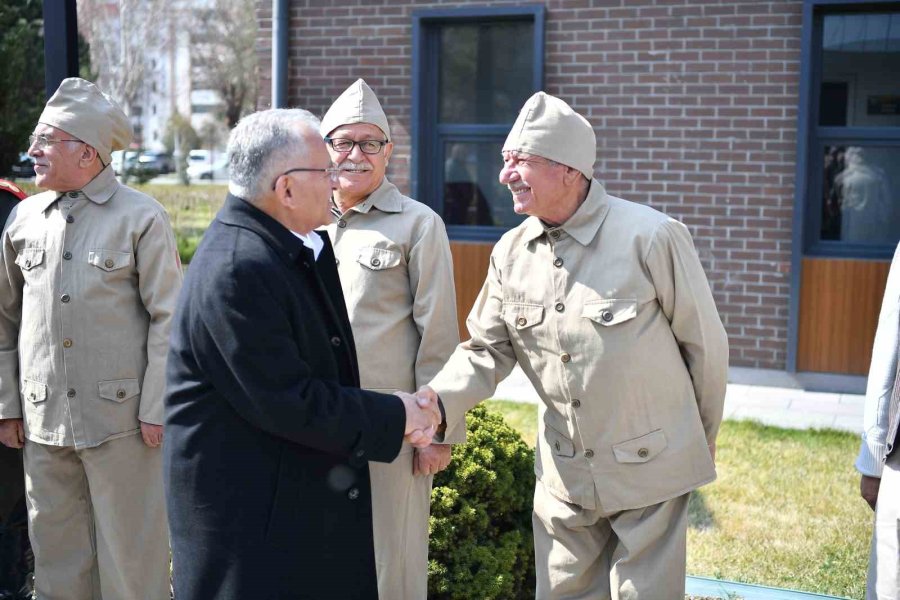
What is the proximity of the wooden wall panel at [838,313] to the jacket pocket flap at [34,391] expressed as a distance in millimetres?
6225

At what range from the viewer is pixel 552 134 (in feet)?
11.4

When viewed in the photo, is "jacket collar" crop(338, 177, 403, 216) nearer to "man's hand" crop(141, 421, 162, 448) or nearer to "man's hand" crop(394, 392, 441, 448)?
"man's hand" crop(394, 392, 441, 448)

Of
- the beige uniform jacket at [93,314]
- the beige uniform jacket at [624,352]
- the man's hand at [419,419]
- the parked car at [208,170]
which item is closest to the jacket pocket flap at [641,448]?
the beige uniform jacket at [624,352]

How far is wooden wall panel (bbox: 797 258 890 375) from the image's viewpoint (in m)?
8.35

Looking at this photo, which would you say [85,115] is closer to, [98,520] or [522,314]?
[98,520]

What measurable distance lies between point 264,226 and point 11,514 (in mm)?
2666

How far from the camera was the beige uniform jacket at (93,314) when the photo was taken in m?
4.06

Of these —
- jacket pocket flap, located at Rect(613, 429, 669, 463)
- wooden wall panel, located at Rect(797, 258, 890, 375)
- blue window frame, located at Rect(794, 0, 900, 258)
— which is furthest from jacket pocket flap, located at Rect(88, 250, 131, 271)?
wooden wall panel, located at Rect(797, 258, 890, 375)

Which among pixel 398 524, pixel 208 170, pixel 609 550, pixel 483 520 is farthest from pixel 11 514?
pixel 208 170

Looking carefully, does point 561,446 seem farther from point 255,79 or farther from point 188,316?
point 255,79

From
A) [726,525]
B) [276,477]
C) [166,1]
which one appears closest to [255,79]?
[166,1]

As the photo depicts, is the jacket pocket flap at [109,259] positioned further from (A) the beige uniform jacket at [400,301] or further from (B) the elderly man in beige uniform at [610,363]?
(B) the elderly man in beige uniform at [610,363]

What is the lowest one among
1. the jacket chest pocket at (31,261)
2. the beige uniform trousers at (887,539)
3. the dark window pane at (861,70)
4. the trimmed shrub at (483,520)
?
the trimmed shrub at (483,520)

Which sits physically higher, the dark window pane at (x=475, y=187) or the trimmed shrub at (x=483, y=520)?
the dark window pane at (x=475, y=187)
